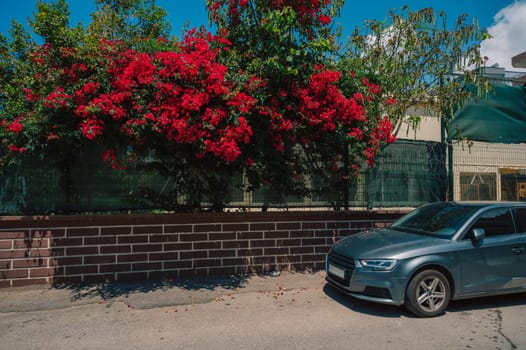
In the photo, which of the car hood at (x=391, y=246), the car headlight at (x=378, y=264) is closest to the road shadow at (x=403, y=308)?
the car headlight at (x=378, y=264)

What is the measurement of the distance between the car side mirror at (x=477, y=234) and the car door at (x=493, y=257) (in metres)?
0.03

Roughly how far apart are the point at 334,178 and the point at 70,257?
214 inches

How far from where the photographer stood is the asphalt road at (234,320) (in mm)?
4293

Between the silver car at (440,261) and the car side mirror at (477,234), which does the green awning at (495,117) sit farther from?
the car side mirror at (477,234)

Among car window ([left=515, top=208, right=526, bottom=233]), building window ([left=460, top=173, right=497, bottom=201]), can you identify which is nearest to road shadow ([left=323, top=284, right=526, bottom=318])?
car window ([left=515, top=208, right=526, bottom=233])

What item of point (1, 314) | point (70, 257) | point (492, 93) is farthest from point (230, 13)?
point (492, 93)

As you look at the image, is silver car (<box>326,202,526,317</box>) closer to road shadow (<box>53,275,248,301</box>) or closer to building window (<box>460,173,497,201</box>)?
road shadow (<box>53,275,248,301</box>)

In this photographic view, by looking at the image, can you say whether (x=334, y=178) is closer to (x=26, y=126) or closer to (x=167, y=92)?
(x=167, y=92)

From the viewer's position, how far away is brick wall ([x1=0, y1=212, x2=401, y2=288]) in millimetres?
6359

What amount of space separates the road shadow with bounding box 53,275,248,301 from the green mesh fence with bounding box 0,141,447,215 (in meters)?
1.37

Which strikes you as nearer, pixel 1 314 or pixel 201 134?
pixel 1 314

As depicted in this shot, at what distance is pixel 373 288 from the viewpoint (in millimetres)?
5109

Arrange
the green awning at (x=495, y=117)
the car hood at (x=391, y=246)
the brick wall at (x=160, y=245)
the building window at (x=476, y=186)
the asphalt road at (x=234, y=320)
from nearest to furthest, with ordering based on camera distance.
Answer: the asphalt road at (x=234, y=320)
the car hood at (x=391, y=246)
the brick wall at (x=160, y=245)
the building window at (x=476, y=186)
the green awning at (x=495, y=117)

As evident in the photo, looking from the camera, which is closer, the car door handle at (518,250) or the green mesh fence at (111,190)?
the car door handle at (518,250)
